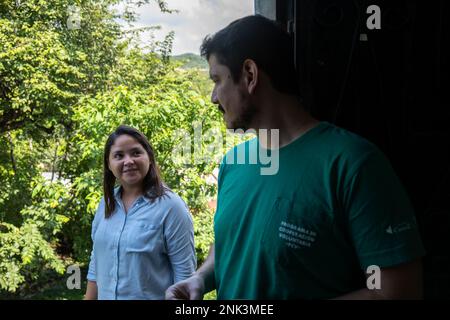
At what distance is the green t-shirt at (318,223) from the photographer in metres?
0.61

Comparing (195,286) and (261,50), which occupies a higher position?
(261,50)

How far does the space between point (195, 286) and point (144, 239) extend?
455 millimetres

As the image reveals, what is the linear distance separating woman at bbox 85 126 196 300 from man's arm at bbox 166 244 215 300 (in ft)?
1.27

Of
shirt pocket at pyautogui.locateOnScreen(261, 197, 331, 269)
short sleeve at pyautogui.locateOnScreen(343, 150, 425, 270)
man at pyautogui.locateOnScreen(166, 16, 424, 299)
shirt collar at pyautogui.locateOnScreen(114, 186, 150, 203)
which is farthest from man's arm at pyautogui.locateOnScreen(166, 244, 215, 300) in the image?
shirt collar at pyautogui.locateOnScreen(114, 186, 150, 203)

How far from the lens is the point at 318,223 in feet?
2.11

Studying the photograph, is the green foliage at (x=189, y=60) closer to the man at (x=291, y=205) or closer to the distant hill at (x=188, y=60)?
the distant hill at (x=188, y=60)

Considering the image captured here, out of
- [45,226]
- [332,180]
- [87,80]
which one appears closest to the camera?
[332,180]

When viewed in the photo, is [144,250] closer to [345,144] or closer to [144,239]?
[144,239]

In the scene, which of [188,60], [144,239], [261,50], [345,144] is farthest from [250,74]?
[188,60]

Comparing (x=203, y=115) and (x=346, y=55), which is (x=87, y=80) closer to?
(x=203, y=115)

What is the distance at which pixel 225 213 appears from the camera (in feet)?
2.58

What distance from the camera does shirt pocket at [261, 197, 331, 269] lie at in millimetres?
645
